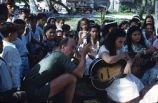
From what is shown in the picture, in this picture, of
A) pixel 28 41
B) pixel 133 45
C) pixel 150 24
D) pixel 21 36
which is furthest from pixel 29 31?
pixel 150 24

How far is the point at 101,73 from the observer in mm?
6387

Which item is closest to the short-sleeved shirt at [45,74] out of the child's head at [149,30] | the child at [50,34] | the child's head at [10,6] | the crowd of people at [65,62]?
the crowd of people at [65,62]

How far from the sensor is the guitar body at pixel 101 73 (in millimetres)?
6387

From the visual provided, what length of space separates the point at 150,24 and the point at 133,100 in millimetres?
2835

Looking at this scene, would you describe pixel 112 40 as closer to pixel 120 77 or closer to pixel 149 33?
pixel 120 77

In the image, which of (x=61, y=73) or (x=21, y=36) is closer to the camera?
(x=61, y=73)

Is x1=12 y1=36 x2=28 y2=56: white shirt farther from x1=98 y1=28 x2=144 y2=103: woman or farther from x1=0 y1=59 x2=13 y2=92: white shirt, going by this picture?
x1=0 y1=59 x2=13 y2=92: white shirt

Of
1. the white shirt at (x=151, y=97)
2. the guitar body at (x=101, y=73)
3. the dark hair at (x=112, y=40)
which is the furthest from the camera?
the dark hair at (x=112, y=40)

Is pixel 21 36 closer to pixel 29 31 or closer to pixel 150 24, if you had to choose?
pixel 29 31

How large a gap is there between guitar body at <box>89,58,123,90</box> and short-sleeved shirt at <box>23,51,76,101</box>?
0.65 metres

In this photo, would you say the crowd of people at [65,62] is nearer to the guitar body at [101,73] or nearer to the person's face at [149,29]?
the guitar body at [101,73]

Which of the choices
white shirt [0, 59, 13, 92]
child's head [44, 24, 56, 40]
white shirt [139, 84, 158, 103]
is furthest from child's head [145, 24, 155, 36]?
white shirt [0, 59, 13, 92]

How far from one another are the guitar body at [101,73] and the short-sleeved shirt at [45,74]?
646 millimetres

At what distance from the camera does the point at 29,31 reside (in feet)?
26.1
